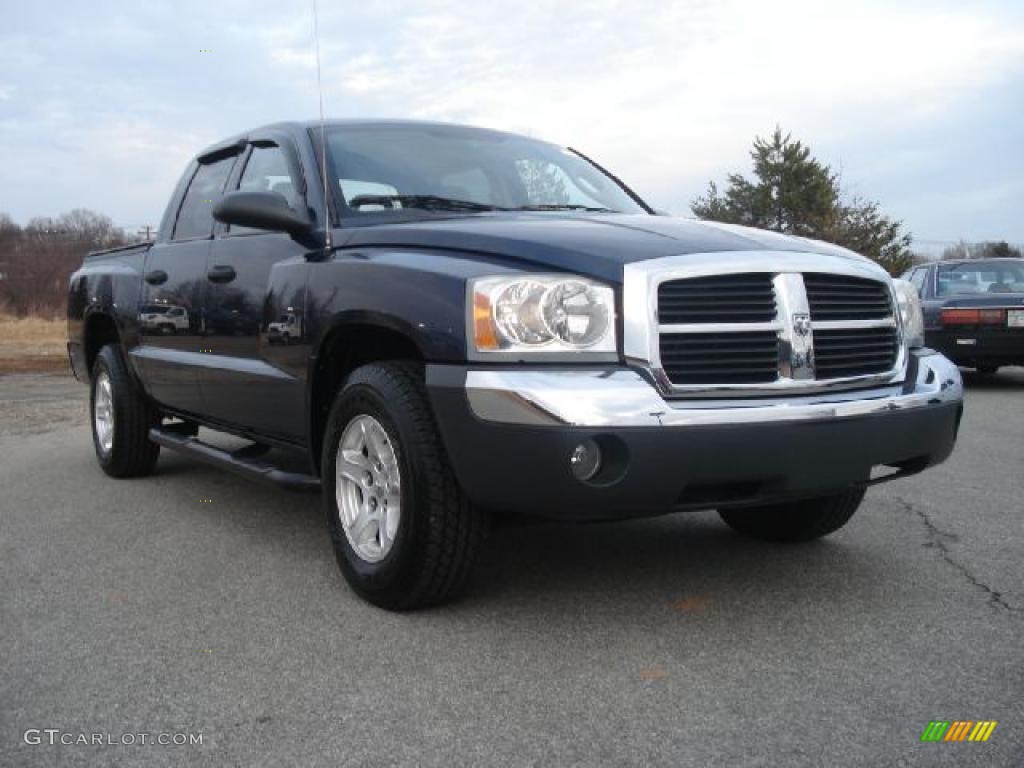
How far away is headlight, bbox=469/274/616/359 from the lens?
10.00 ft

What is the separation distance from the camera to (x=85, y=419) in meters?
9.36

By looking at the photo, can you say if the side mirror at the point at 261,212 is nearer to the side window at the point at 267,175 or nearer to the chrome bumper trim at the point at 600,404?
the side window at the point at 267,175

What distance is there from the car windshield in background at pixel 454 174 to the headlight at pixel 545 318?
3.67 ft

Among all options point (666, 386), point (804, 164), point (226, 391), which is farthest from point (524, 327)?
point (804, 164)

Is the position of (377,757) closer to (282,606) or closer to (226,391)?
(282,606)

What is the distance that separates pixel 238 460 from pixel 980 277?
31.9 feet

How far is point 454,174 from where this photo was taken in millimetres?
4398

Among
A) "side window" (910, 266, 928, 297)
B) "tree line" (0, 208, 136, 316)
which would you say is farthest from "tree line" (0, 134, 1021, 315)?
"side window" (910, 266, 928, 297)

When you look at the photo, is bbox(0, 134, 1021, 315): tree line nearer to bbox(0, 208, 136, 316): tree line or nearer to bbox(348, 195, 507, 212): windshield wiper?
bbox(0, 208, 136, 316): tree line

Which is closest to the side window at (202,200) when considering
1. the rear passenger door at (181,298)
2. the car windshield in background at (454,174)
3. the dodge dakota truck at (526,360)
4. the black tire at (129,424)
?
the rear passenger door at (181,298)

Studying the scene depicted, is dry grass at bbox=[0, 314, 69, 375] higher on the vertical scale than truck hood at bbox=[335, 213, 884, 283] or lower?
lower

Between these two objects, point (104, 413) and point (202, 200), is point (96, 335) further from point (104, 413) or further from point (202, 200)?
point (202, 200)

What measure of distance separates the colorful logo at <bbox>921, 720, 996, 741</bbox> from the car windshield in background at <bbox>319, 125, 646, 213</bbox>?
252cm

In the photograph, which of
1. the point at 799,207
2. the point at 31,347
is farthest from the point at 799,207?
the point at 31,347
